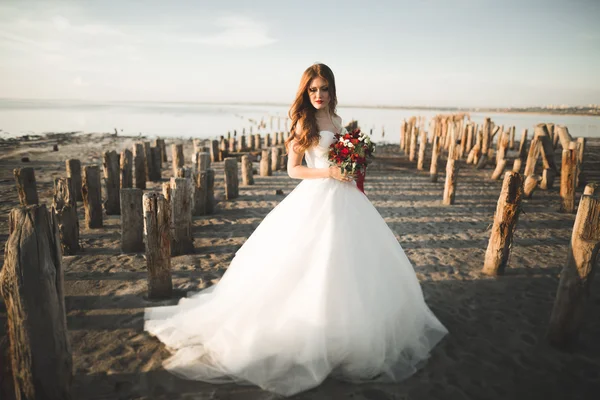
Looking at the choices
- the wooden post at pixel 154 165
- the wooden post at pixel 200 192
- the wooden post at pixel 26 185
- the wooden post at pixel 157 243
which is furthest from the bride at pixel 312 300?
the wooden post at pixel 154 165

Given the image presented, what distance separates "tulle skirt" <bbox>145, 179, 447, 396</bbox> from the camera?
116 inches

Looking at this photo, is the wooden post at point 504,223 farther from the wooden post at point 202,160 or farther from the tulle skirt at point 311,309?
the wooden post at point 202,160

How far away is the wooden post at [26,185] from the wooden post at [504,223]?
894cm

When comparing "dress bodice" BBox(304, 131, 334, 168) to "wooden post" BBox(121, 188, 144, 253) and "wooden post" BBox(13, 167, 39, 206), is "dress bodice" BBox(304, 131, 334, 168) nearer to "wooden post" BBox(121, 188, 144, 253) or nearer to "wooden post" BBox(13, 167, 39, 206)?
"wooden post" BBox(121, 188, 144, 253)

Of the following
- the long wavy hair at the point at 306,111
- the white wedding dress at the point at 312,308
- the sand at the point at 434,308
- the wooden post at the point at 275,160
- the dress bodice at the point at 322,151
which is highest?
the long wavy hair at the point at 306,111

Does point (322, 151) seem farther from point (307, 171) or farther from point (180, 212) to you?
point (180, 212)

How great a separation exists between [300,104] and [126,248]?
14.2ft

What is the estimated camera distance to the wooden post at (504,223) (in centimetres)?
482

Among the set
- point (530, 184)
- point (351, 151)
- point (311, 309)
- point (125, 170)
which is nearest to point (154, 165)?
point (125, 170)

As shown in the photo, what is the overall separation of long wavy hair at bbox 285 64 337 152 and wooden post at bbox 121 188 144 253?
344 cm

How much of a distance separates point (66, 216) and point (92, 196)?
1.32 metres

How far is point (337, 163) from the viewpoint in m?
3.18

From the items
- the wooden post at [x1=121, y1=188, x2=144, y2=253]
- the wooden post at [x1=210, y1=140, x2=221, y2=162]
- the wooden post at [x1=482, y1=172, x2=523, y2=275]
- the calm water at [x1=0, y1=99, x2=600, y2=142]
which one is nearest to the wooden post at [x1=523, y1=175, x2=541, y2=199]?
the wooden post at [x1=482, y1=172, x2=523, y2=275]

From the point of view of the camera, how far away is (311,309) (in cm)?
296
